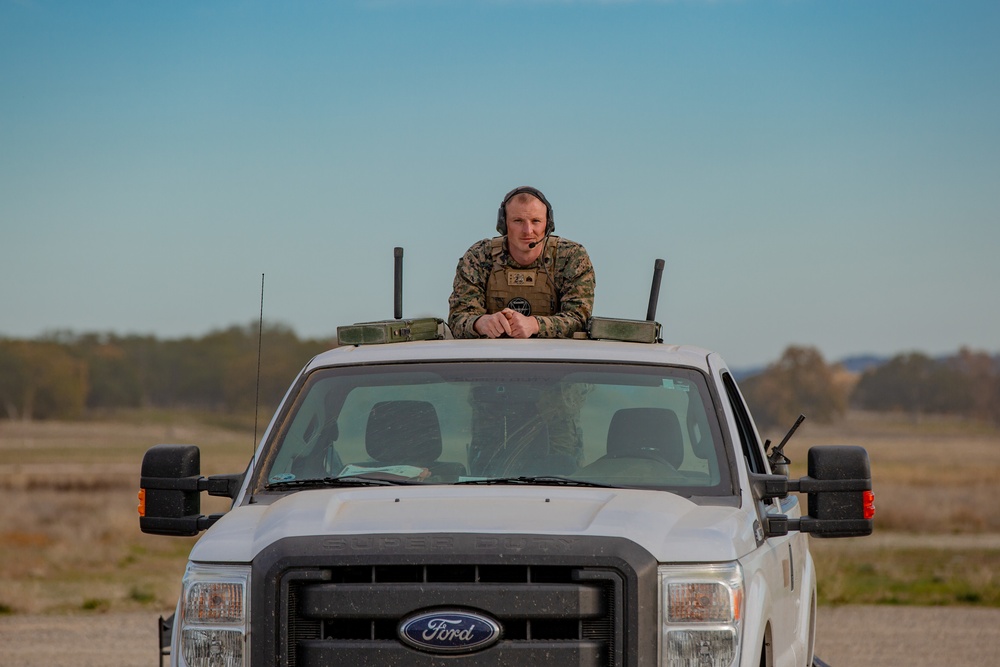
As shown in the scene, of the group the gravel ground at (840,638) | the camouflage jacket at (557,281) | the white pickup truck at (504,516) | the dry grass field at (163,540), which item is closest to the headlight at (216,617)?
the white pickup truck at (504,516)

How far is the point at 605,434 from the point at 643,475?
1.07 feet

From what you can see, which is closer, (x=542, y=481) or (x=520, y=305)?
(x=542, y=481)

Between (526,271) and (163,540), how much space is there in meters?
32.8

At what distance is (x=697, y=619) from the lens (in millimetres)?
4617

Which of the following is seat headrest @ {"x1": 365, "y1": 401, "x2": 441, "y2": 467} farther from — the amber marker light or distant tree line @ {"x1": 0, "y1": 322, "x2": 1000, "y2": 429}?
distant tree line @ {"x1": 0, "y1": 322, "x2": 1000, "y2": 429}

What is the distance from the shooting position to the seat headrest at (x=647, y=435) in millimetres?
5785

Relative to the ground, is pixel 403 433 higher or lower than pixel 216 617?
higher

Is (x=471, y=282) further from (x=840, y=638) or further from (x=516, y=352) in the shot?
(x=840, y=638)

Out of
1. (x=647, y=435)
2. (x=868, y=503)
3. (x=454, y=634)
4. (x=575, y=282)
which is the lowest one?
(x=454, y=634)

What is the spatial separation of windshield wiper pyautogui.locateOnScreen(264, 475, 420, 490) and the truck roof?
27.8 inches

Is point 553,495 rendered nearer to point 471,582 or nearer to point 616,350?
point 471,582

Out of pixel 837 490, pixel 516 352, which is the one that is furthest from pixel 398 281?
pixel 837 490

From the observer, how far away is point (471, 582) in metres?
4.59

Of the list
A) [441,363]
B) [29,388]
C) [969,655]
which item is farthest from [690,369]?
[29,388]
